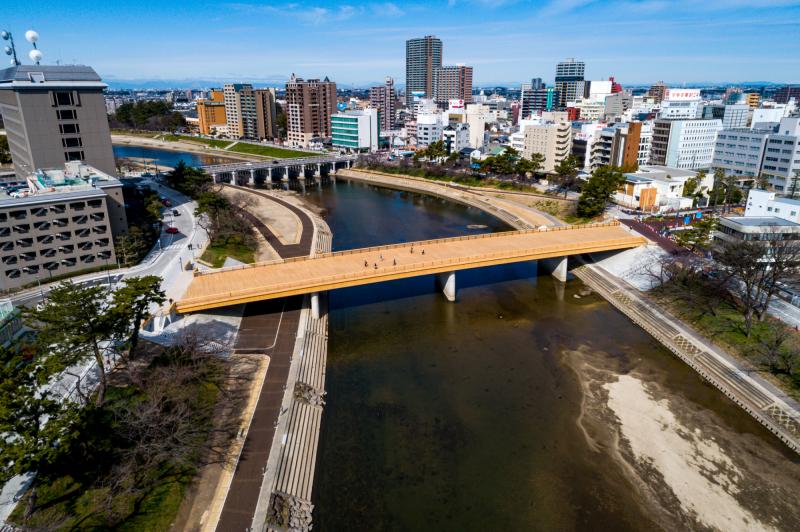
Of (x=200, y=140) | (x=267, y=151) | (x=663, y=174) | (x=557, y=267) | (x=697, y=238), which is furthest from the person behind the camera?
(x=200, y=140)

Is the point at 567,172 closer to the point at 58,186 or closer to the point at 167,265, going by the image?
the point at 167,265

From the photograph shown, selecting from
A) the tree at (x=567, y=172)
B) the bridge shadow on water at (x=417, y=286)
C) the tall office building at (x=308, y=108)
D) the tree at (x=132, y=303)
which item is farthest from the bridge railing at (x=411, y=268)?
the tall office building at (x=308, y=108)

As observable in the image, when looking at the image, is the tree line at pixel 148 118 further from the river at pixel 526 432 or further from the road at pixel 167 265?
the river at pixel 526 432

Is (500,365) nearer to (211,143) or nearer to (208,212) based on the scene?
(208,212)

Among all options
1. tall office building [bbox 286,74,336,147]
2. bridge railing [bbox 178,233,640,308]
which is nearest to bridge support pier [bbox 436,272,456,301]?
bridge railing [bbox 178,233,640,308]

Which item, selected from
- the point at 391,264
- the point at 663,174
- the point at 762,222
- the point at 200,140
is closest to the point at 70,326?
the point at 391,264

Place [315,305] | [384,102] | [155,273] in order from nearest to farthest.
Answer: [315,305]
[155,273]
[384,102]
